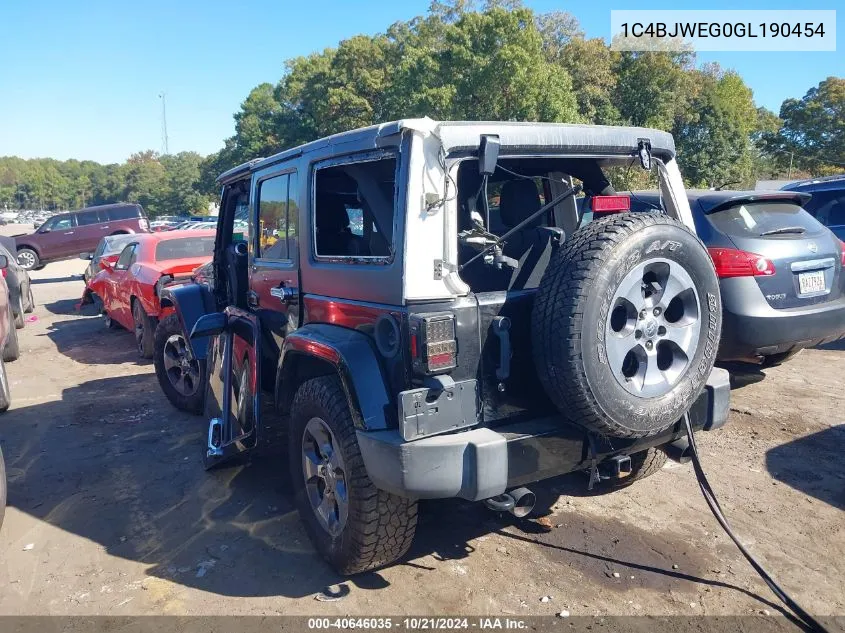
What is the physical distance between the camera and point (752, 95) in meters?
48.6

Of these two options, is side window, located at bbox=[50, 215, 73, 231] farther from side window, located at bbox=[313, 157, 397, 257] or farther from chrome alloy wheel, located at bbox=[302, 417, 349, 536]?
chrome alloy wheel, located at bbox=[302, 417, 349, 536]

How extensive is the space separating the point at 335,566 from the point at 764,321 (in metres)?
3.71

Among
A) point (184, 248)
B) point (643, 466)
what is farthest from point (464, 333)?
point (184, 248)

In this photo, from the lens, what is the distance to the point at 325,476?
10.7 ft

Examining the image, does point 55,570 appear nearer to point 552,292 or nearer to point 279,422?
point 279,422

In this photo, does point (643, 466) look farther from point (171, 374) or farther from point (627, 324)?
point (171, 374)

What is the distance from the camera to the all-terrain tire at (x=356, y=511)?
2.91 m

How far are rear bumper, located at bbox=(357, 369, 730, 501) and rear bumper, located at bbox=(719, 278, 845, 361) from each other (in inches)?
103

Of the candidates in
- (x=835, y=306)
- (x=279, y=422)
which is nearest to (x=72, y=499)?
(x=279, y=422)

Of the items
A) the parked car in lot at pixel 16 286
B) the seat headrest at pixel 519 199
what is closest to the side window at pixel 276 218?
the seat headrest at pixel 519 199

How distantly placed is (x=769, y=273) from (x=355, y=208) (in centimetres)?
338

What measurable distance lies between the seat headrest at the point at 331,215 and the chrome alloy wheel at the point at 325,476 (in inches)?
42.1

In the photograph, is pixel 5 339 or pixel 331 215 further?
pixel 5 339

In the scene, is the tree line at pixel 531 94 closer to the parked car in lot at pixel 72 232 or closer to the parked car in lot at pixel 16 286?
the parked car in lot at pixel 72 232
